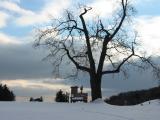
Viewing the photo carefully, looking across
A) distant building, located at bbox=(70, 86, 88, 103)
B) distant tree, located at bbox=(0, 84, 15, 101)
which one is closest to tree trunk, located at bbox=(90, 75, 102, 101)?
distant building, located at bbox=(70, 86, 88, 103)

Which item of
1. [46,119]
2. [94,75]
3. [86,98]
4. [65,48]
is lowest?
[46,119]

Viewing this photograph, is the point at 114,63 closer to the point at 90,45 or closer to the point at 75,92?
the point at 90,45

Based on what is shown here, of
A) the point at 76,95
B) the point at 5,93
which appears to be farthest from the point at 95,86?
the point at 5,93

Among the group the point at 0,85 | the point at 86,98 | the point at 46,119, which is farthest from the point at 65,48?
the point at 46,119

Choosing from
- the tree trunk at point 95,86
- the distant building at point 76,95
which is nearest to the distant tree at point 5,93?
the tree trunk at point 95,86

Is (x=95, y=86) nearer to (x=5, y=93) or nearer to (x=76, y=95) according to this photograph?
(x=76, y=95)

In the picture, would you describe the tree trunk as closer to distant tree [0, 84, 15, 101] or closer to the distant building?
the distant building

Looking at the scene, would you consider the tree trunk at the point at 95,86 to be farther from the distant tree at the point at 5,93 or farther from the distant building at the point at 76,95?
the distant tree at the point at 5,93

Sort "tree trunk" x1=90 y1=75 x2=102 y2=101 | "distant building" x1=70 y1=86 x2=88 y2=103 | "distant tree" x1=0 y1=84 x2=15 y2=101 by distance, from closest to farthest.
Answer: "distant building" x1=70 y1=86 x2=88 y2=103
"tree trunk" x1=90 y1=75 x2=102 y2=101
"distant tree" x1=0 y1=84 x2=15 y2=101

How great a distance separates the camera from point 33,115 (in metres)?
13.5

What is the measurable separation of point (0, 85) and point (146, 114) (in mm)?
45860

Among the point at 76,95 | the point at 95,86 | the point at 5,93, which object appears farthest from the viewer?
the point at 5,93

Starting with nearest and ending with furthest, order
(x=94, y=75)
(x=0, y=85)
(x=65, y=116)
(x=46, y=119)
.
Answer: (x=46, y=119) → (x=65, y=116) → (x=94, y=75) → (x=0, y=85)

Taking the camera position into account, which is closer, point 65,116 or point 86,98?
point 65,116
